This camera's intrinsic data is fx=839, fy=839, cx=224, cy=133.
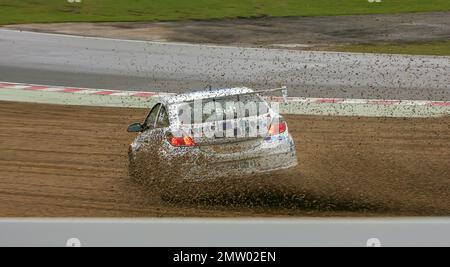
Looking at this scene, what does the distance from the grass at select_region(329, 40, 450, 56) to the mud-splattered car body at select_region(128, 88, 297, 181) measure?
14.9 m

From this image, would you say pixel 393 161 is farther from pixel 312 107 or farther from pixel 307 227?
pixel 307 227

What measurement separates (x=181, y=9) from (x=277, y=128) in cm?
2353

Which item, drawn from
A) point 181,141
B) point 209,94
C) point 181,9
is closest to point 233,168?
point 181,141

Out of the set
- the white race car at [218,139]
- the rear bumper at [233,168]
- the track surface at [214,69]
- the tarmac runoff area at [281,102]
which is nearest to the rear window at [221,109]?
the white race car at [218,139]

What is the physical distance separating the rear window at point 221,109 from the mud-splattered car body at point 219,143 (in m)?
0.01

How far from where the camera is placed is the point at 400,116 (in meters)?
15.3

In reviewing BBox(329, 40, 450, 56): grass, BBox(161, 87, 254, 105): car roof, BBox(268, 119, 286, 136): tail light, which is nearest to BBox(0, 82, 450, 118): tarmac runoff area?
BBox(161, 87, 254, 105): car roof

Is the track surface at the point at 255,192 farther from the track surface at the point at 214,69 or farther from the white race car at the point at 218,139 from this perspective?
the track surface at the point at 214,69

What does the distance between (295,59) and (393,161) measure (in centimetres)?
1145

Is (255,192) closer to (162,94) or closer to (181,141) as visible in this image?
(181,141)

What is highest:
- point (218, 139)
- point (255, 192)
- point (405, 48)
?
point (405, 48)

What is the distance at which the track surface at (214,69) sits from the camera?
61.4 ft

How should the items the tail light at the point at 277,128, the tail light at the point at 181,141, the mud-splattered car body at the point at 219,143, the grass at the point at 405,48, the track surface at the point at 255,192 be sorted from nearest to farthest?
the track surface at the point at 255,192 → the mud-splattered car body at the point at 219,143 → the tail light at the point at 181,141 → the tail light at the point at 277,128 → the grass at the point at 405,48

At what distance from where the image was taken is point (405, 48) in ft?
80.4
